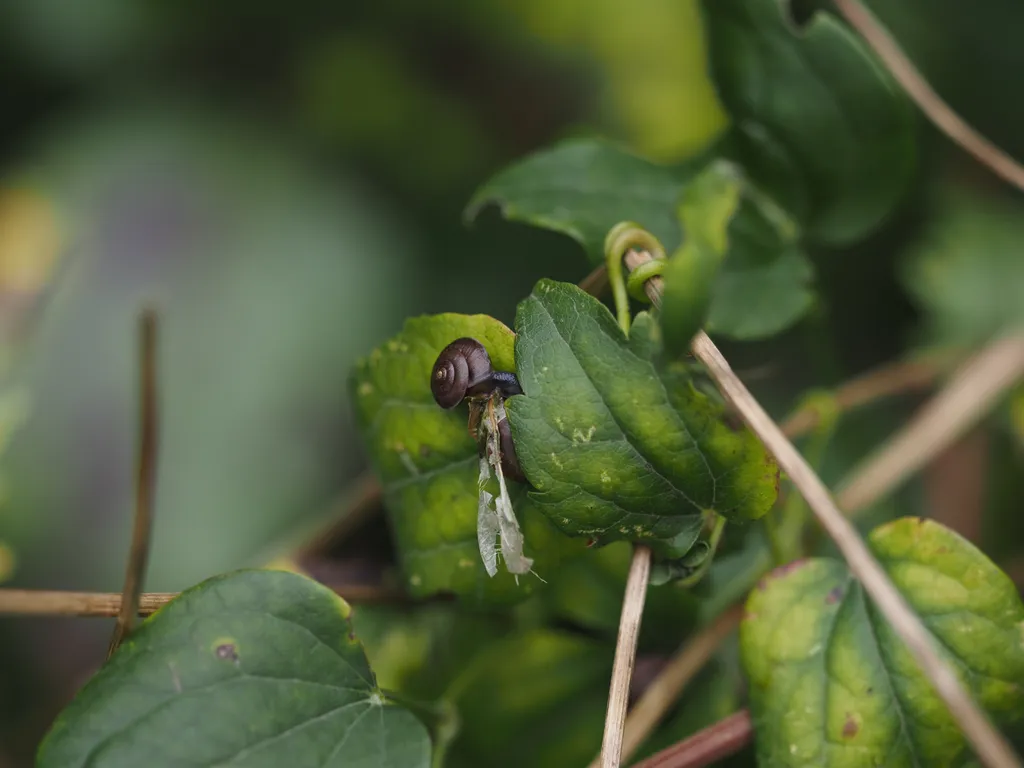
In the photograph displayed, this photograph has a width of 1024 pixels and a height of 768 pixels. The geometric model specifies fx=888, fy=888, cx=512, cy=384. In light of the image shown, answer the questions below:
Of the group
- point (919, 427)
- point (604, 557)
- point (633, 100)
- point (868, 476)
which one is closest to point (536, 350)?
point (604, 557)

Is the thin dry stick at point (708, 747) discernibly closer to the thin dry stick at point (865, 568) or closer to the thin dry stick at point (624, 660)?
the thin dry stick at point (624, 660)

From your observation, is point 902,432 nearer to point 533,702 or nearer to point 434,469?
point 533,702

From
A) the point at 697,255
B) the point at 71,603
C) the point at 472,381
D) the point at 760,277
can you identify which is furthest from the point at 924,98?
the point at 71,603

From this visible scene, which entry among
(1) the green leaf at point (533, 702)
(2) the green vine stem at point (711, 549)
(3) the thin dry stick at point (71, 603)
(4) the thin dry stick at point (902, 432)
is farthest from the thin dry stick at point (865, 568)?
(3) the thin dry stick at point (71, 603)

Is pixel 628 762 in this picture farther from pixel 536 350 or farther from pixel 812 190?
pixel 812 190

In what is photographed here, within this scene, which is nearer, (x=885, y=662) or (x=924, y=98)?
(x=885, y=662)

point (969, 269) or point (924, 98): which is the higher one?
point (924, 98)

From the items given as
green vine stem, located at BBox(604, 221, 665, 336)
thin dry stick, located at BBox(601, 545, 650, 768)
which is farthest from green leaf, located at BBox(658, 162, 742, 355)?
thin dry stick, located at BBox(601, 545, 650, 768)
